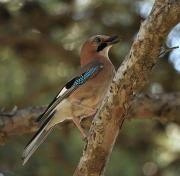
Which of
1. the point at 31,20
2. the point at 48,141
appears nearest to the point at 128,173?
the point at 48,141

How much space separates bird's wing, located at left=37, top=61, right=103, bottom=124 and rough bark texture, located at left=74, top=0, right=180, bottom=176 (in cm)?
151

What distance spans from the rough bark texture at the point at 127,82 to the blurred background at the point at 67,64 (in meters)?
2.87

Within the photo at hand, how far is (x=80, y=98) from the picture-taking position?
603cm

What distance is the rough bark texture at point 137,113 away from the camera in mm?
6227

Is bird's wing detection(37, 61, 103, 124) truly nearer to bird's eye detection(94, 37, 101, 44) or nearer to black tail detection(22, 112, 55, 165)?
black tail detection(22, 112, 55, 165)

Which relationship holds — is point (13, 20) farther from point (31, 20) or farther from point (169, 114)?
point (169, 114)

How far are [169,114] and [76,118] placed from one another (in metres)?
1.11

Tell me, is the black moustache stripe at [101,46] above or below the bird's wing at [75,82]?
below

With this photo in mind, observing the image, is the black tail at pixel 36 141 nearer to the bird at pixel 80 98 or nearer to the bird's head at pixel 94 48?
the bird at pixel 80 98

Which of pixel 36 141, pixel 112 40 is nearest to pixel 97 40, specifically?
pixel 112 40

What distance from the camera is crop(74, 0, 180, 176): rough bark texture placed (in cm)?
382

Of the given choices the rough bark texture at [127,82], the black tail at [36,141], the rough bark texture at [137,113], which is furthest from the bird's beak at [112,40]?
the rough bark texture at [127,82]

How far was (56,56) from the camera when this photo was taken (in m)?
7.44

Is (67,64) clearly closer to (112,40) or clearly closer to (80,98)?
(112,40)
